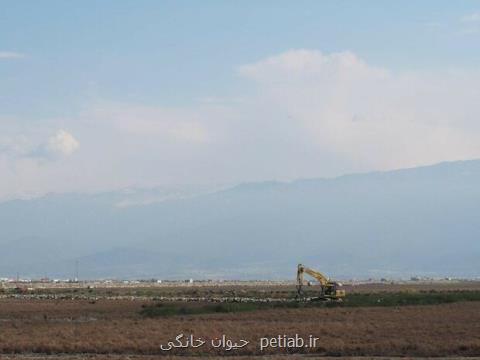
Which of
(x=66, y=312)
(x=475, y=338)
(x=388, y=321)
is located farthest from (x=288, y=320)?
(x=66, y=312)

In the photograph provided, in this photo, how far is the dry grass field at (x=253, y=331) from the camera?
1382 inches

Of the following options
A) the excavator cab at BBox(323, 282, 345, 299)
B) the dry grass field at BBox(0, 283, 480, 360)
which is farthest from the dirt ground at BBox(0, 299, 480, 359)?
the excavator cab at BBox(323, 282, 345, 299)

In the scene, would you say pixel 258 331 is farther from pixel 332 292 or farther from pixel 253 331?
pixel 332 292

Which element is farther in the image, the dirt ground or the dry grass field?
the dirt ground

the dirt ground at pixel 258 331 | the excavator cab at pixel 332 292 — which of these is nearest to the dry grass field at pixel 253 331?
the dirt ground at pixel 258 331

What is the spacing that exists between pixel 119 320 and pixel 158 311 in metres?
7.10

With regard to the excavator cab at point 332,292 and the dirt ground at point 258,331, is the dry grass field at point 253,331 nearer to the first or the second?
the dirt ground at point 258,331

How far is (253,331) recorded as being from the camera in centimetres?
4050

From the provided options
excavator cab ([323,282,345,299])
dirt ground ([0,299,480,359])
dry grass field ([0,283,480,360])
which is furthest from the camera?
excavator cab ([323,282,345,299])

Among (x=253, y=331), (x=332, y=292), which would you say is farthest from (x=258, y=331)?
(x=332, y=292)

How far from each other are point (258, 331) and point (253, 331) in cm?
22

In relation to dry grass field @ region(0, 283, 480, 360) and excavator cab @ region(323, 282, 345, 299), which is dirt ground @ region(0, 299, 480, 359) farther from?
excavator cab @ region(323, 282, 345, 299)

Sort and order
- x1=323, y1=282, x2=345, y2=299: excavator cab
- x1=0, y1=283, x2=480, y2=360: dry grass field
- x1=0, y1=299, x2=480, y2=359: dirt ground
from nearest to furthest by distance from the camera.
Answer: x1=0, y1=283, x2=480, y2=360: dry grass field < x1=0, y1=299, x2=480, y2=359: dirt ground < x1=323, y1=282, x2=345, y2=299: excavator cab

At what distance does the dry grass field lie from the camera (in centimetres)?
3511
